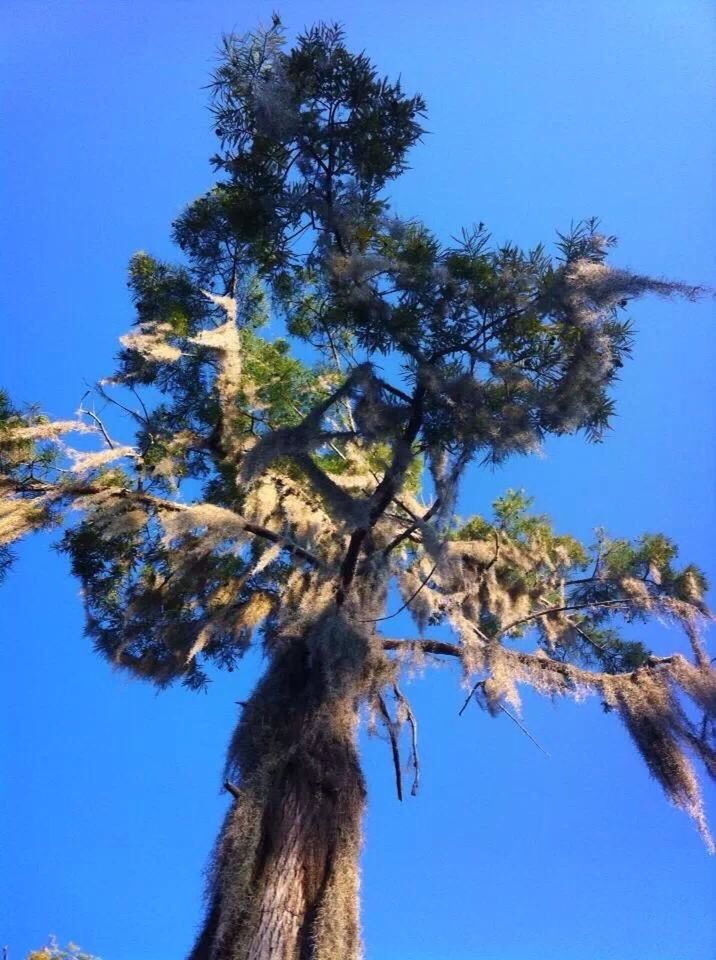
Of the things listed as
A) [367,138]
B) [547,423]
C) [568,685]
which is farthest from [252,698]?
[367,138]

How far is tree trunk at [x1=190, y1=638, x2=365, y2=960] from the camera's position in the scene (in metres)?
3.75

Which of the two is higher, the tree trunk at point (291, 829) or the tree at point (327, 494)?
the tree at point (327, 494)

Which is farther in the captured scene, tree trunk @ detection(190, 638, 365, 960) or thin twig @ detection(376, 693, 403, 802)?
thin twig @ detection(376, 693, 403, 802)

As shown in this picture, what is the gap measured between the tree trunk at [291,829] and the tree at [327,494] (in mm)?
14

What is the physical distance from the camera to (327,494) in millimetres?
4887

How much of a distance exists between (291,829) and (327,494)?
2.08 m

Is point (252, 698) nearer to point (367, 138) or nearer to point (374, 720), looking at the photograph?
point (374, 720)

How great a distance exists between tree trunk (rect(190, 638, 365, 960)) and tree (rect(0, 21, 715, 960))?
0.05 feet

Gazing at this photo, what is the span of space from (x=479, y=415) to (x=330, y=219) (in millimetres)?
2006

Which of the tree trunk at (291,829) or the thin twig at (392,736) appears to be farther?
the thin twig at (392,736)

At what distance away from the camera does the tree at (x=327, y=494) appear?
454 centimetres

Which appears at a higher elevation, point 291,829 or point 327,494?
point 327,494

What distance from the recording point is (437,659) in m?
5.44

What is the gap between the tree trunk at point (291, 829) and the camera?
375 centimetres
